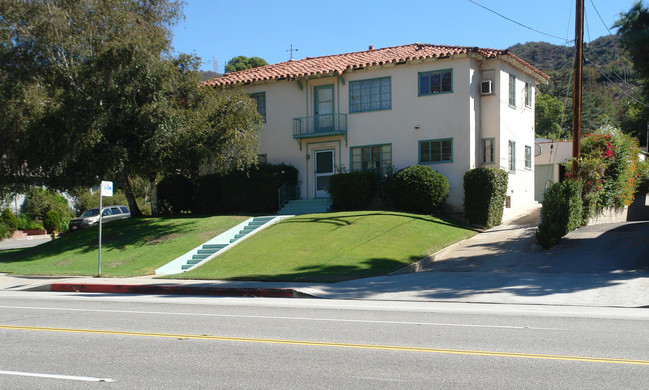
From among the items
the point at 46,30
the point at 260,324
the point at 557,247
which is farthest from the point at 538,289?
the point at 46,30

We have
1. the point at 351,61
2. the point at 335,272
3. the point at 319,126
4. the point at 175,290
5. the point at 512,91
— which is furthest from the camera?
the point at 351,61

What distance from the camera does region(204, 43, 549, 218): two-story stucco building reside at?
82.9 ft

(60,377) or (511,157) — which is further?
(511,157)

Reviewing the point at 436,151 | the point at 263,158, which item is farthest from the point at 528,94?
the point at 263,158

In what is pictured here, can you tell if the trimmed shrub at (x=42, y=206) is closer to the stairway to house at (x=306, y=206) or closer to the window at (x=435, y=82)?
the stairway to house at (x=306, y=206)

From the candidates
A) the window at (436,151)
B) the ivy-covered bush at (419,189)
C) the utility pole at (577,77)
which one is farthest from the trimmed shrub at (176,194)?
the utility pole at (577,77)

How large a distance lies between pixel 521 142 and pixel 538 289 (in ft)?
52.8

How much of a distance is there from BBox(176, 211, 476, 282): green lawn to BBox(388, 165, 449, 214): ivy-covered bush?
968 mm

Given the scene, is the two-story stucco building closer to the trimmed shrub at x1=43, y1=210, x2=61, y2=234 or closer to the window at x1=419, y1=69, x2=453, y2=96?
the window at x1=419, y1=69, x2=453, y2=96

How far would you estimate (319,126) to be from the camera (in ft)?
92.2

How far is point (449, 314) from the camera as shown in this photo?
10703 mm

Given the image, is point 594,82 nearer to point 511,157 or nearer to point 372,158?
point 511,157

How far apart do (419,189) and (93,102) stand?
13091mm

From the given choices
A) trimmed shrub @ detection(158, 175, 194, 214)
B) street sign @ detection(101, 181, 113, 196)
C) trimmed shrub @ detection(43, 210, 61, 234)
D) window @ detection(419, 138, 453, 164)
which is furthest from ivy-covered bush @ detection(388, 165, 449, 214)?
trimmed shrub @ detection(43, 210, 61, 234)
